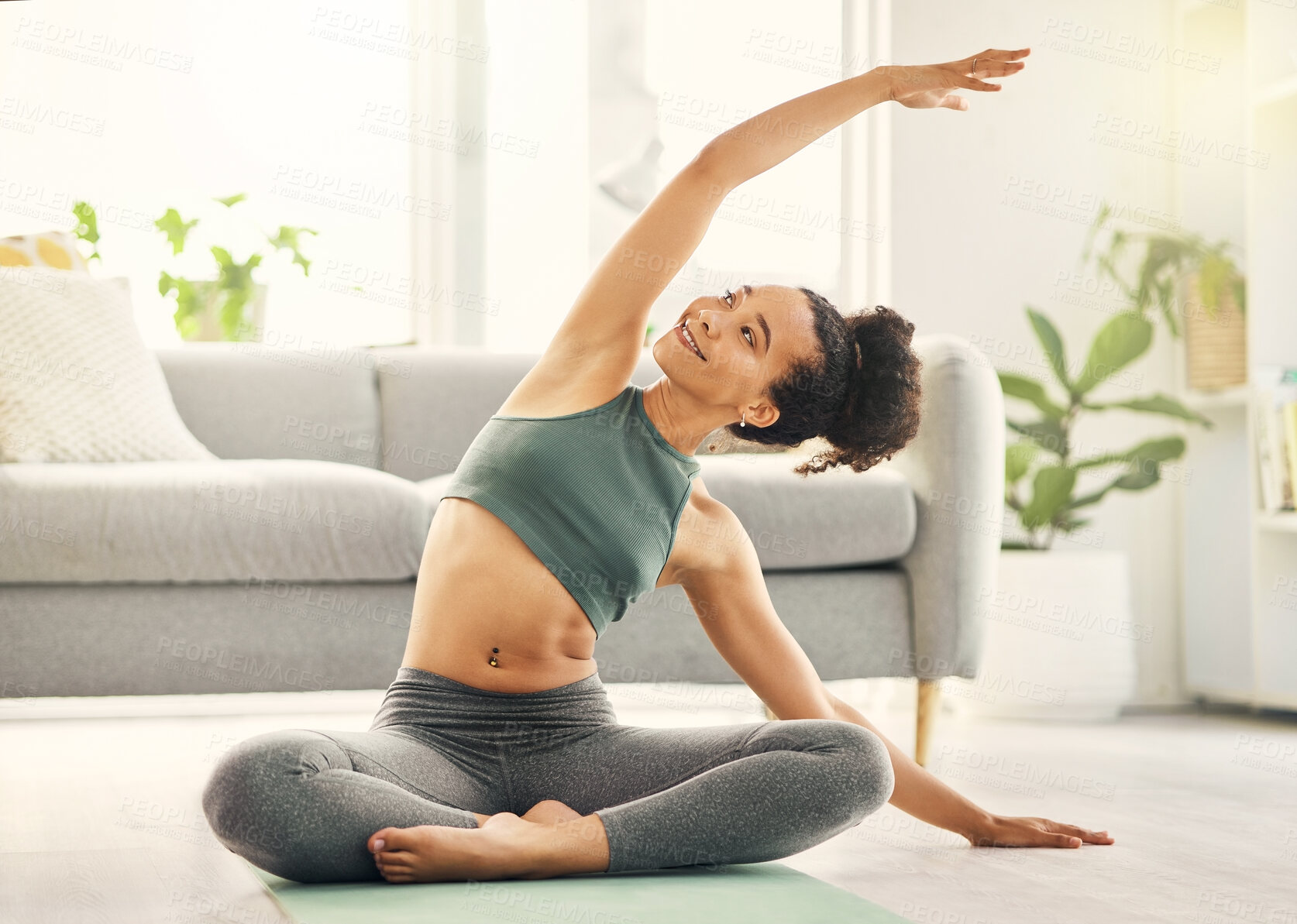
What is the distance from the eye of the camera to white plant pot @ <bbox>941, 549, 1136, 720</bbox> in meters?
2.92

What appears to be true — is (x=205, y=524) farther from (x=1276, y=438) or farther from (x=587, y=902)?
(x=1276, y=438)

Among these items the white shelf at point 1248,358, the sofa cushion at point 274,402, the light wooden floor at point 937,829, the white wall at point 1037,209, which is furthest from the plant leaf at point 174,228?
the white shelf at point 1248,358

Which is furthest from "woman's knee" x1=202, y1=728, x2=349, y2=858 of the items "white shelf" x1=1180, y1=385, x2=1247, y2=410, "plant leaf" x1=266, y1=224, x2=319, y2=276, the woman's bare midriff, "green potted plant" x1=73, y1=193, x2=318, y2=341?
"white shelf" x1=1180, y1=385, x2=1247, y2=410

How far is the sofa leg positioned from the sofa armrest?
2 cm

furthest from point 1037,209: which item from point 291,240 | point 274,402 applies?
point 274,402

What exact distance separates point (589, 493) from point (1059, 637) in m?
2.00

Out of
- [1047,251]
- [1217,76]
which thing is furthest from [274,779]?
[1217,76]

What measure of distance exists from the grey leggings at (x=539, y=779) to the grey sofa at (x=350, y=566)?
0.67 metres

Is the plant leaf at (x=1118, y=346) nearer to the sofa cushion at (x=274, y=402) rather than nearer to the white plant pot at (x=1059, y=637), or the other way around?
the white plant pot at (x=1059, y=637)

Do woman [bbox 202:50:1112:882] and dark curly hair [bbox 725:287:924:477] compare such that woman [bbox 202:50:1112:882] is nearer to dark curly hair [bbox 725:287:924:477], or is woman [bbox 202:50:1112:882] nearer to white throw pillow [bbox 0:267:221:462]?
dark curly hair [bbox 725:287:924:477]

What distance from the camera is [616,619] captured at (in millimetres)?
1309

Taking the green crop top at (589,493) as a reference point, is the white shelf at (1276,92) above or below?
→ above

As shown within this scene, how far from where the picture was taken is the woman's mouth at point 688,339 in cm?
129

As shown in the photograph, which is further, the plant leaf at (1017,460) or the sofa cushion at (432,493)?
the plant leaf at (1017,460)
